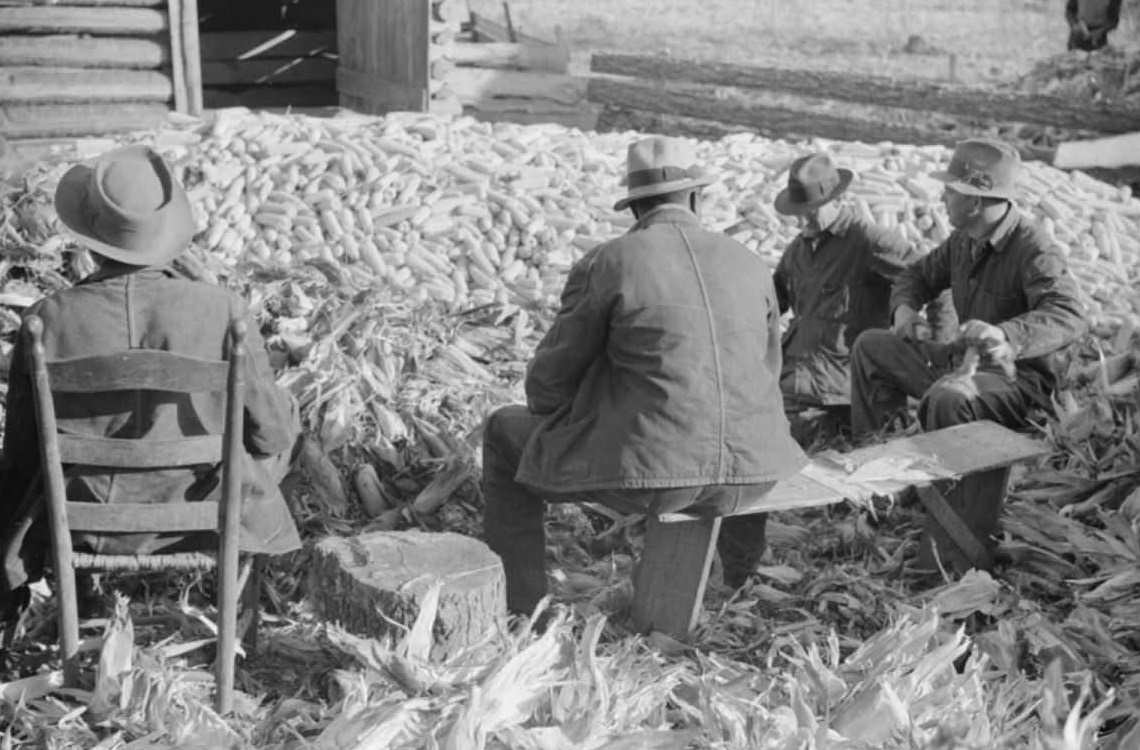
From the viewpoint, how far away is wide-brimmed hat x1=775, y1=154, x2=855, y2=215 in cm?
667

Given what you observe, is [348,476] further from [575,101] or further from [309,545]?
[575,101]

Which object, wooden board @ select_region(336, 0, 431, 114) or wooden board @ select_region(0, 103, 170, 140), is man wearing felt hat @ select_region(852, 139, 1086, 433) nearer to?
wooden board @ select_region(0, 103, 170, 140)

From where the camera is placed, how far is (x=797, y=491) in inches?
195

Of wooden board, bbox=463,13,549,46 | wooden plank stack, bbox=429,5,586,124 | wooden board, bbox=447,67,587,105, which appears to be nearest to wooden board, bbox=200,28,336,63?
wooden board, bbox=463,13,549,46

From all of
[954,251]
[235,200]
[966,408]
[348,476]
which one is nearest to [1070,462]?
[966,408]

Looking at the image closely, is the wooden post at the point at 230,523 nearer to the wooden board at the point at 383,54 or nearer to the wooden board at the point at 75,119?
the wooden board at the point at 75,119

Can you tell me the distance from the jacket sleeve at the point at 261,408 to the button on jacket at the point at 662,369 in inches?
32.4

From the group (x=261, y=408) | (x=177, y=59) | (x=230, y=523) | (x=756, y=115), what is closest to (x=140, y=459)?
(x=230, y=523)

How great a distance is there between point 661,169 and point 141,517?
1.90 m

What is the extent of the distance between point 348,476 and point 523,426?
142cm

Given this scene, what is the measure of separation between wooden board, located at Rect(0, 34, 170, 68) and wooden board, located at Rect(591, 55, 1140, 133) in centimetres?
815

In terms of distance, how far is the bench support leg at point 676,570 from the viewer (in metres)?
4.72

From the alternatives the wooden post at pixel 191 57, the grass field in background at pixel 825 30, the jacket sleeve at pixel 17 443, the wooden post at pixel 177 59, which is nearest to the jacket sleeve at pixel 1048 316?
the jacket sleeve at pixel 17 443

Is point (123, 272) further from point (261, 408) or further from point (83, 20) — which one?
point (83, 20)
